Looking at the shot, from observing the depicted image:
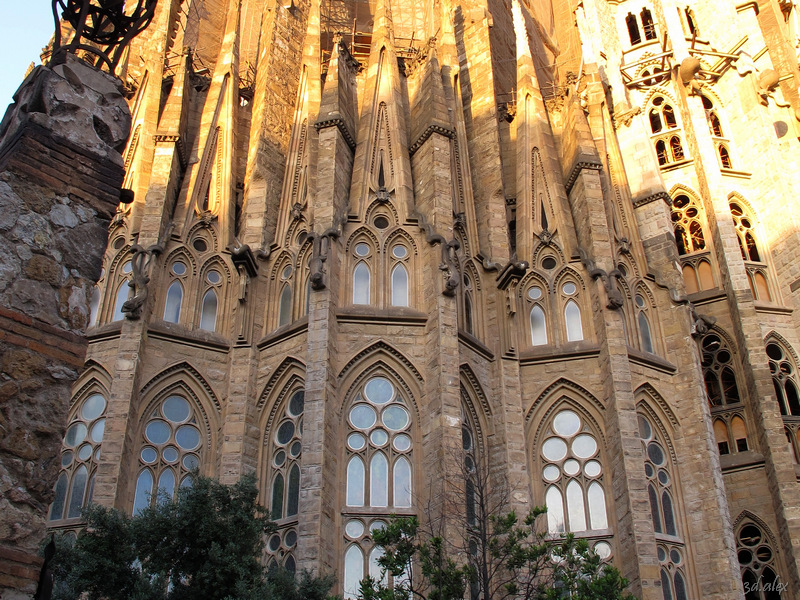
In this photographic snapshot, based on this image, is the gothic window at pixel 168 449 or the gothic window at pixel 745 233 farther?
the gothic window at pixel 745 233

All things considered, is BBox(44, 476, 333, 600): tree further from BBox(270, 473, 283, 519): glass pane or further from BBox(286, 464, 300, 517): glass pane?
BBox(270, 473, 283, 519): glass pane

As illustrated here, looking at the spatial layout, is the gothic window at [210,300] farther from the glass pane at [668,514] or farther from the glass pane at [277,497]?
the glass pane at [668,514]

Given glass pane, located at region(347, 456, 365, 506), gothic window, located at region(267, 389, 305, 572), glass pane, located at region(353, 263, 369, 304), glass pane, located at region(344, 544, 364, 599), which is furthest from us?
glass pane, located at region(353, 263, 369, 304)

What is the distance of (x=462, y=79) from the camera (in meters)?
24.6

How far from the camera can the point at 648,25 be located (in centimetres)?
3319

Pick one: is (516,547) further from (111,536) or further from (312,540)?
(111,536)

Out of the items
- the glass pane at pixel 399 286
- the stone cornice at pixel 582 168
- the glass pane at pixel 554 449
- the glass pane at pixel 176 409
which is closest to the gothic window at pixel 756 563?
the glass pane at pixel 554 449

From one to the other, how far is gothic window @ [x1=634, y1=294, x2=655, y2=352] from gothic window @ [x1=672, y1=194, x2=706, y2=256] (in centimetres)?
588

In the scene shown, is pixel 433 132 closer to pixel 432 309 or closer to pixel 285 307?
pixel 432 309

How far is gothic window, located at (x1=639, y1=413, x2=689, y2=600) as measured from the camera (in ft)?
56.3

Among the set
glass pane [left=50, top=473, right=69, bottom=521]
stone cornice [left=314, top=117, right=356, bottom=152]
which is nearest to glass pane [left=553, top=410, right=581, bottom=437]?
stone cornice [left=314, top=117, right=356, bottom=152]

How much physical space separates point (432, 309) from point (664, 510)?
6227 millimetres

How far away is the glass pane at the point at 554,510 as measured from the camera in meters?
17.5

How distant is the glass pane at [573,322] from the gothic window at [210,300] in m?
7.72
